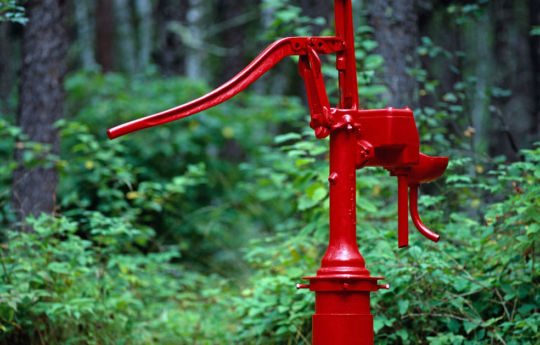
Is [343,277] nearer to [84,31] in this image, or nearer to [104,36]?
[104,36]

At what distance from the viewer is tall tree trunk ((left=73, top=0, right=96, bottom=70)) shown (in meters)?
23.4

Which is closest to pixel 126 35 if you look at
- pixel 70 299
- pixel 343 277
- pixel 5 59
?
pixel 5 59

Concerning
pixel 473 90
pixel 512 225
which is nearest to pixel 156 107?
pixel 473 90

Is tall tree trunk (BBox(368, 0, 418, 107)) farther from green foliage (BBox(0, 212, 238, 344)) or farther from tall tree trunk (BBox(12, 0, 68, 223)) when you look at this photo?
tall tree trunk (BBox(12, 0, 68, 223))

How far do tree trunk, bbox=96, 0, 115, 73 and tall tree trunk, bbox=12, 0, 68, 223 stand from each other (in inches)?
402

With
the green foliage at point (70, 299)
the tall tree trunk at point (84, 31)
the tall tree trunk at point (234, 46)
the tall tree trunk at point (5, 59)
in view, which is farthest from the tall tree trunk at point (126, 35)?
the green foliage at point (70, 299)

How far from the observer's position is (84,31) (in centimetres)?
2447

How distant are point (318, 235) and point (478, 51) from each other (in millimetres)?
19569

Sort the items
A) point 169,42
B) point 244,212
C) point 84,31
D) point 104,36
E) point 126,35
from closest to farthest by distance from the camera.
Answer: point 244,212, point 169,42, point 104,36, point 84,31, point 126,35

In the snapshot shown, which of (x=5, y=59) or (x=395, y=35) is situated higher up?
(x=5, y=59)

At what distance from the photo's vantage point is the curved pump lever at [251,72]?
8.06ft

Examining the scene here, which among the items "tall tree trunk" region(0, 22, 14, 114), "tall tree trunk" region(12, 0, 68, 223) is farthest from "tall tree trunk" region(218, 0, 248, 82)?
"tall tree trunk" region(12, 0, 68, 223)

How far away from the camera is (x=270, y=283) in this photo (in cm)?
425

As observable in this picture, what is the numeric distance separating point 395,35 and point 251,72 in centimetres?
348
